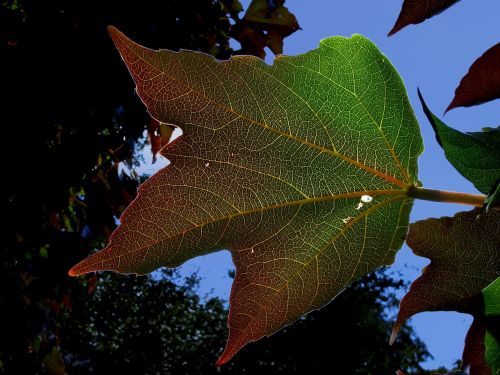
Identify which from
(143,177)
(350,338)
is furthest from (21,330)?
(350,338)

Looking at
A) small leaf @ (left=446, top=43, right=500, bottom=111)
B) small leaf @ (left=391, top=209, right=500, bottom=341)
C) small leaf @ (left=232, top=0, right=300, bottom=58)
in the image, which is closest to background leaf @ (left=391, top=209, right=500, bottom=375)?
small leaf @ (left=391, top=209, right=500, bottom=341)

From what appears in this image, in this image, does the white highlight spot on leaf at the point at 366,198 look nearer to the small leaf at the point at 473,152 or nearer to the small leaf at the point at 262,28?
the small leaf at the point at 473,152

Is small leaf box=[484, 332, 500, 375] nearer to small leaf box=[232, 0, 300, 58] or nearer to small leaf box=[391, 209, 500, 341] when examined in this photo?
small leaf box=[391, 209, 500, 341]

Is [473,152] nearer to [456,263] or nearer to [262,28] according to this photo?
[456,263]

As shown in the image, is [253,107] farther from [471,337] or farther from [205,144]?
[471,337]

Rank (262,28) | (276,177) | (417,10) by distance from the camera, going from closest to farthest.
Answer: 1. (417,10)
2. (276,177)
3. (262,28)

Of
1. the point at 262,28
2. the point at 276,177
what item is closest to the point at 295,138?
the point at 276,177
